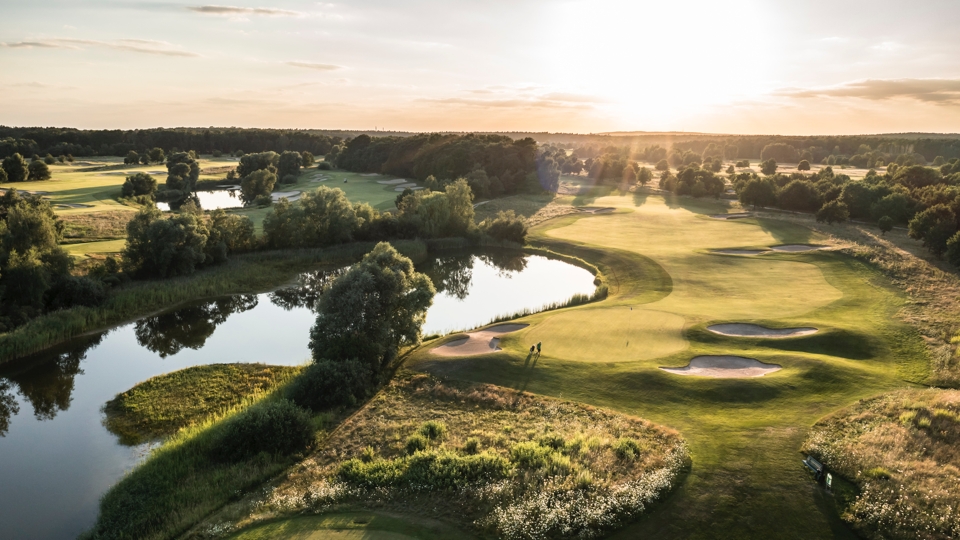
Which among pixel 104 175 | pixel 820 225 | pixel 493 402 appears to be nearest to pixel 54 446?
pixel 493 402

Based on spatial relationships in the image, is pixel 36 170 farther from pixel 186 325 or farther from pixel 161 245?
pixel 186 325

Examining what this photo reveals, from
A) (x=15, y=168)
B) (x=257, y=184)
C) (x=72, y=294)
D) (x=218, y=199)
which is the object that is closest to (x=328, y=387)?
(x=72, y=294)

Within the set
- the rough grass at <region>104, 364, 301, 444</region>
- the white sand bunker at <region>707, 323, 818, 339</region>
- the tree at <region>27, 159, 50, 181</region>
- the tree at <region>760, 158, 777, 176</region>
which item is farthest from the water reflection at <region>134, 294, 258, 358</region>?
the tree at <region>760, 158, 777, 176</region>

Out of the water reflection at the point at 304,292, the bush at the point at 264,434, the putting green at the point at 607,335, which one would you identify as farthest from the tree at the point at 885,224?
the bush at the point at 264,434

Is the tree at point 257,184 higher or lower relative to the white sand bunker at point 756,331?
higher

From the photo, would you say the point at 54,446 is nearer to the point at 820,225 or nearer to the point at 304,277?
the point at 304,277

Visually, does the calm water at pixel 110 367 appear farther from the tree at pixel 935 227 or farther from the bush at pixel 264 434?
the tree at pixel 935 227
